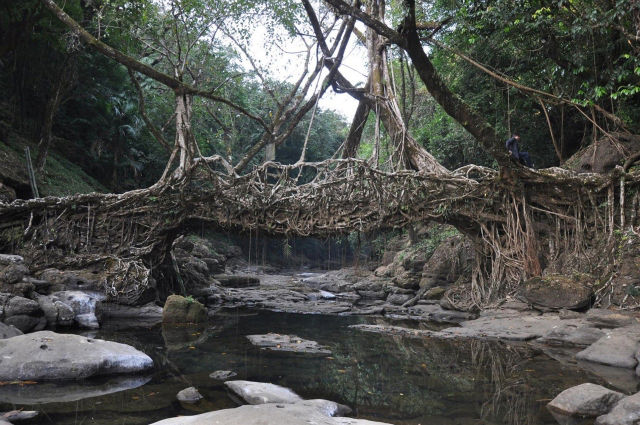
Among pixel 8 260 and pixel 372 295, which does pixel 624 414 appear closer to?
pixel 8 260

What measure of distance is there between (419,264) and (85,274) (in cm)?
979

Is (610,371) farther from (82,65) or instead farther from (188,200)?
(82,65)

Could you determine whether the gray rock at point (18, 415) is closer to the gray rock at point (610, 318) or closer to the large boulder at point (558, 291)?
the gray rock at point (610, 318)

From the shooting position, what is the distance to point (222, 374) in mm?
5586

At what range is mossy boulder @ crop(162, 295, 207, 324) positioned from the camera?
32.7 feet

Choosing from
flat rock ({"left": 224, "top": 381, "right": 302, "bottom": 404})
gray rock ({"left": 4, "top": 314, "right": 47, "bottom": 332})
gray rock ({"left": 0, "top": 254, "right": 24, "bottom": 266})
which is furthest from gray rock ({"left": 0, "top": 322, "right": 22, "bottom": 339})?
flat rock ({"left": 224, "top": 381, "right": 302, "bottom": 404})

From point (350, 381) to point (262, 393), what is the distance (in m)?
1.38

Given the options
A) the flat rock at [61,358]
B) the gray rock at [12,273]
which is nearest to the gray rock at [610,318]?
the flat rock at [61,358]

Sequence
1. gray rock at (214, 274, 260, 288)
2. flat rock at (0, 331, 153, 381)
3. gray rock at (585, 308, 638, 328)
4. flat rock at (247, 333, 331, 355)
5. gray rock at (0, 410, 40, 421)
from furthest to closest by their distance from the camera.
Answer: gray rock at (214, 274, 260, 288) < gray rock at (585, 308, 638, 328) < flat rock at (247, 333, 331, 355) < flat rock at (0, 331, 153, 381) < gray rock at (0, 410, 40, 421)

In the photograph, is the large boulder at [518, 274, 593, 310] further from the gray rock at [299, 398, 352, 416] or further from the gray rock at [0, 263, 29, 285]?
the gray rock at [0, 263, 29, 285]

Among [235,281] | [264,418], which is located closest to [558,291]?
[264,418]

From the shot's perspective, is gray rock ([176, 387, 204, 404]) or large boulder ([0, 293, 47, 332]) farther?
large boulder ([0, 293, 47, 332])

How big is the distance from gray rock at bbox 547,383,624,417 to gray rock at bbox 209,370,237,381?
3259 mm

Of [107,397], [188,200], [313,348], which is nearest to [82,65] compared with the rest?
[188,200]
